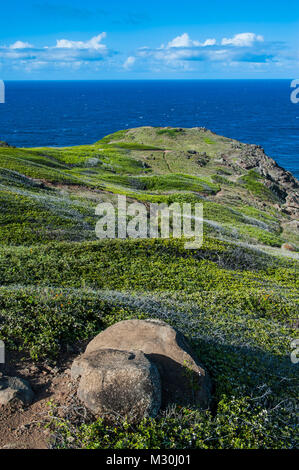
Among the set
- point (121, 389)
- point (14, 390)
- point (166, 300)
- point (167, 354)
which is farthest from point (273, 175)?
point (14, 390)

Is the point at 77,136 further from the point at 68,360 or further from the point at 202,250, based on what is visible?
the point at 68,360

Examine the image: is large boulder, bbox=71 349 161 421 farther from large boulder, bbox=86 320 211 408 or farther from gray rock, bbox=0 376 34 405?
gray rock, bbox=0 376 34 405

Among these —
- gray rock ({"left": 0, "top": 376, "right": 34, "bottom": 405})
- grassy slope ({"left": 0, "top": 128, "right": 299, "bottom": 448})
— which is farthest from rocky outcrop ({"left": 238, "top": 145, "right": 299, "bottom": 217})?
gray rock ({"left": 0, "top": 376, "right": 34, "bottom": 405})

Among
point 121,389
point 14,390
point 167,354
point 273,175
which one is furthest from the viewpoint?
point 273,175

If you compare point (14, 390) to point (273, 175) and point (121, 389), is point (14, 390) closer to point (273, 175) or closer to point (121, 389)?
point (121, 389)

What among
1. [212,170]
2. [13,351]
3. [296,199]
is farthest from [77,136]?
[13,351]

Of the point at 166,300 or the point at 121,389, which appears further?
the point at 166,300
